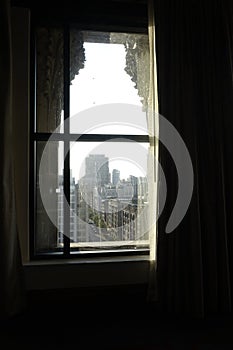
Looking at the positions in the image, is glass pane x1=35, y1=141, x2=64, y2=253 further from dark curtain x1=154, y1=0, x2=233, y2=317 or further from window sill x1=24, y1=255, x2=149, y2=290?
dark curtain x1=154, y1=0, x2=233, y2=317

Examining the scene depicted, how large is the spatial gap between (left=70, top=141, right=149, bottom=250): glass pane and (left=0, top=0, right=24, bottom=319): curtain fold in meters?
0.56

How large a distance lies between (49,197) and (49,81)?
1.03 m

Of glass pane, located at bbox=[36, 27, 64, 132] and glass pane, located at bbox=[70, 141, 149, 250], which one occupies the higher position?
glass pane, located at bbox=[36, 27, 64, 132]

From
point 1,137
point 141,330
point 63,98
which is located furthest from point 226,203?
point 1,137

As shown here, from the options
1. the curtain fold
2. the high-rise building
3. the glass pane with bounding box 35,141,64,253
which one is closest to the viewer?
the curtain fold

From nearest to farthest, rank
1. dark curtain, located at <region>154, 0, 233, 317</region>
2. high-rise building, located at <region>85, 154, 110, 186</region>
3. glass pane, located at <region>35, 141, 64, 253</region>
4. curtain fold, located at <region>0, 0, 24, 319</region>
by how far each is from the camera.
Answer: curtain fold, located at <region>0, 0, 24, 319</region>
dark curtain, located at <region>154, 0, 233, 317</region>
glass pane, located at <region>35, 141, 64, 253</region>
high-rise building, located at <region>85, 154, 110, 186</region>

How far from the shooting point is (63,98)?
9.46 feet

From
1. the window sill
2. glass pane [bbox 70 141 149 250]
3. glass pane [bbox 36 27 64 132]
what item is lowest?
the window sill

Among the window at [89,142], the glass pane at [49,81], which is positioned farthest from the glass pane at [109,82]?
the glass pane at [49,81]

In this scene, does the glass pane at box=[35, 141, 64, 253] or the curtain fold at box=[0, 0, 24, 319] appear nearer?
the curtain fold at box=[0, 0, 24, 319]

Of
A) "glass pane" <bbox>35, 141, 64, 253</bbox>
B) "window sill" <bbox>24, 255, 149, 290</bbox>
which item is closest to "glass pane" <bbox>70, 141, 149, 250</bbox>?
"glass pane" <bbox>35, 141, 64, 253</bbox>

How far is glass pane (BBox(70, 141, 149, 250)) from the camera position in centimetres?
290

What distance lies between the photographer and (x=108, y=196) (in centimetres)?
296

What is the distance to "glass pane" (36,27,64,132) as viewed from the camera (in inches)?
113
